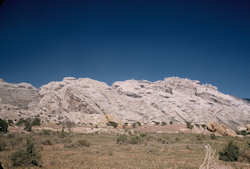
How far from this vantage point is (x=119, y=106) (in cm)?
7706

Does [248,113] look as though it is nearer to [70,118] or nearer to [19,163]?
[70,118]

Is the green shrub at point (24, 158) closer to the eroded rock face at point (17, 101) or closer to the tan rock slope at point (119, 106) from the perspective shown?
the tan rock slope at point (119, 106)

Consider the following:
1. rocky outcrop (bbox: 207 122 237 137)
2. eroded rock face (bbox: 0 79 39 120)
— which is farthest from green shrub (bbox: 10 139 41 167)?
eroded rock face (bbox: 0 79 39 120)

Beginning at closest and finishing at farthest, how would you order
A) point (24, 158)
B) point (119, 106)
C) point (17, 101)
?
point (24, 158) → point (17, 101) → point (119, 106)

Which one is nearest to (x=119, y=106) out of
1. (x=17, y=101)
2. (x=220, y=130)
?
(x=17, y=101)

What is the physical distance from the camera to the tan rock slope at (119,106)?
194ft

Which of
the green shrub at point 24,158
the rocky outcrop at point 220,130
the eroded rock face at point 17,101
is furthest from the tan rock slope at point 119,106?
the green shrub at point 24,158

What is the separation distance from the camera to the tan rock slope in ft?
194

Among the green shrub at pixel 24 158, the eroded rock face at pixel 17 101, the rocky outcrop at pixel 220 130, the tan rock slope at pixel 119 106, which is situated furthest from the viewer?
the tan rock slope at pixel 119 106

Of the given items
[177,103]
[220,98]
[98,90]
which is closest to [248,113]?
[220,98]

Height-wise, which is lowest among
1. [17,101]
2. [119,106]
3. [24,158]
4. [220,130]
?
[24,158]

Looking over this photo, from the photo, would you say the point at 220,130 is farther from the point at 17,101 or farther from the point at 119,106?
the point at 17,101

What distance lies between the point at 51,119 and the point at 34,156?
139 feet

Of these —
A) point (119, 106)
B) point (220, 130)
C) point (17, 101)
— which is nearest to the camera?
point (220, 130)
